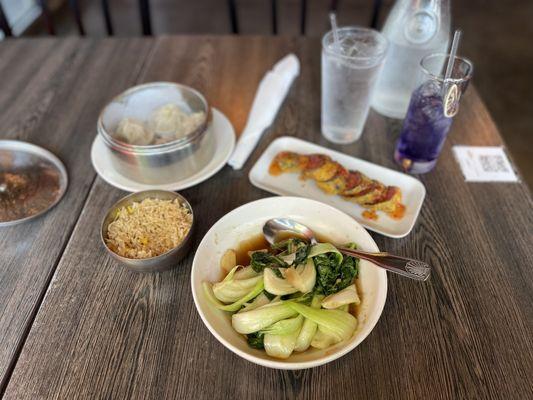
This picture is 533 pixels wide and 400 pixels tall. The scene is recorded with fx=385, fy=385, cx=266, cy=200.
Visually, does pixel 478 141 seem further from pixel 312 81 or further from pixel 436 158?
pixel 312 81

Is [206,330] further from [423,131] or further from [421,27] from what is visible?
[421,27]

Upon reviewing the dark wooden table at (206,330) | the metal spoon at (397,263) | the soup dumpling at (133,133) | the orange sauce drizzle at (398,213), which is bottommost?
the dark wooden table at (206,330)

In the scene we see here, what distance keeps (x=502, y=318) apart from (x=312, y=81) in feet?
3.34

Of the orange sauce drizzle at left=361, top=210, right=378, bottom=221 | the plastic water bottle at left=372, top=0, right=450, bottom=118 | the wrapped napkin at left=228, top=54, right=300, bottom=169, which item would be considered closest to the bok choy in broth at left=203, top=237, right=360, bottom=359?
the orange sauce drizzle at left=361, top=210, right=378, bottom=221

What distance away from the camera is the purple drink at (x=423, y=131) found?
1007 millimetres

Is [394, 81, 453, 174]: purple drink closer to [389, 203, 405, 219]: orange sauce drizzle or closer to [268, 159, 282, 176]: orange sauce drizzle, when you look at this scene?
[389, 203, 405, 219]: orange sauce drizzle

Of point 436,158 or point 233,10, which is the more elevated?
point 233,10

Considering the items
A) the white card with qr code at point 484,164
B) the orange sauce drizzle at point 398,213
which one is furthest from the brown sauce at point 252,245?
the white card with qr code at point 484,164

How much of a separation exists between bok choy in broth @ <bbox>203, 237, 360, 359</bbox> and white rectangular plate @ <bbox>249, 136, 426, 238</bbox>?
214 mm

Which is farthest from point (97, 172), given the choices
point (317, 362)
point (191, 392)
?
point (317, 362)

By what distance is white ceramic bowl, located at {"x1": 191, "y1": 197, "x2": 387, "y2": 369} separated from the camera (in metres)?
0.69

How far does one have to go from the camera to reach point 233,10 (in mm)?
1877

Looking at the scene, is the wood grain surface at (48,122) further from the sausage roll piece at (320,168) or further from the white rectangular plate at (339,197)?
the sausage roll piece at (320,168)

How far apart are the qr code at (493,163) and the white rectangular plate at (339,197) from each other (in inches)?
9.6
